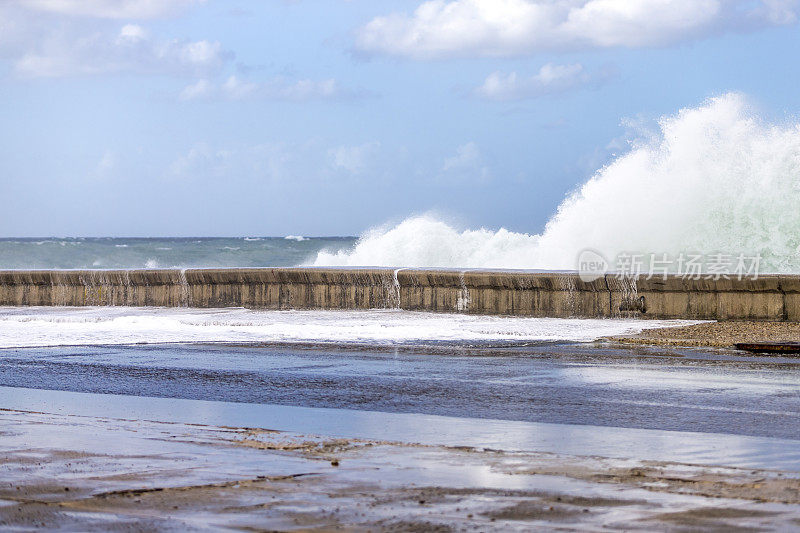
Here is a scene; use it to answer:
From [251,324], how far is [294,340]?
2.27 m

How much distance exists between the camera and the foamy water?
536 inches

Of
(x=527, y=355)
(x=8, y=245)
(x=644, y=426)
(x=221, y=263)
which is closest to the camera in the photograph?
(x=644, y=426)

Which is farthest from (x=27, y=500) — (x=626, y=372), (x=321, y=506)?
(x=626, y=372)

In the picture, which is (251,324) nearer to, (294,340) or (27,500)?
(294,340)

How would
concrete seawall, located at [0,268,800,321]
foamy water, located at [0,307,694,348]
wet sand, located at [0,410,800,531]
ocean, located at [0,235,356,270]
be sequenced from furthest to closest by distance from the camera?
ocean, located at [0,235,356,270] < concrete seawall, located at [0,268,800,321] < foamy water, located at [0,307,694,348] < wet sand, located at [0,410,800,531]

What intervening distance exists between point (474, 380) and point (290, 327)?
6028 mm

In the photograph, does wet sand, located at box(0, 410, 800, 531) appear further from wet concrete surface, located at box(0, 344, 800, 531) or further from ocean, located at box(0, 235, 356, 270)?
ocean, located at box(0, 235, 356, 270)

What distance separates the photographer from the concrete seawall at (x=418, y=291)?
14.8 m

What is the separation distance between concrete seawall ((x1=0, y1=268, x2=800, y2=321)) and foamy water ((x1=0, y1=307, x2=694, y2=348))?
11.1 inches

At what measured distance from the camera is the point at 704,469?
A: 5.39 metres

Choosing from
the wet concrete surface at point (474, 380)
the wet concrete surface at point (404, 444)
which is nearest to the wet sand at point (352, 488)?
the wet concrete surface at point (404, 444)

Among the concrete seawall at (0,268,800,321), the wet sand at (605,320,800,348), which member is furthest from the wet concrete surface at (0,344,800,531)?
the concrete seawall at (0,268,800,321)

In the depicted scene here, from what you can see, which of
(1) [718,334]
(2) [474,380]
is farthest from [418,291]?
(2) [474,380]

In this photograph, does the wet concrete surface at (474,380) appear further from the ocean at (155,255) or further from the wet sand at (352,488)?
the ocean at (155,255)
